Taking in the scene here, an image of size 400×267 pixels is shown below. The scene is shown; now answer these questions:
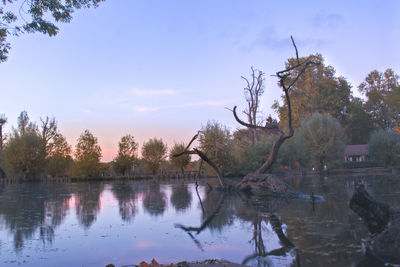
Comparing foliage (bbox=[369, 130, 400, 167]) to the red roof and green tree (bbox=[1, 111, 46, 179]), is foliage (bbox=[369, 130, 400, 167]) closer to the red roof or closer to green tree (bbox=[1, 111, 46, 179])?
the red roof

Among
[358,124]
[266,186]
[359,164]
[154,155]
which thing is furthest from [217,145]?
[358,124]

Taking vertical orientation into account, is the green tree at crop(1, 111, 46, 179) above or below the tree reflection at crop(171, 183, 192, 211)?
above

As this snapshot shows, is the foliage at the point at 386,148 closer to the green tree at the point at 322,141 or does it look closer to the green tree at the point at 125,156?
the green tree at the point at 322,141

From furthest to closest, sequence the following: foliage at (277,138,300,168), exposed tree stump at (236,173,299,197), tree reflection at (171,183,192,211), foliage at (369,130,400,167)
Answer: foliage at (369,130,400,167)
foliage at (277,138,300,168)
exposed tree stump at (236,173,299,197)
tree reflection at (171,183,192,211)

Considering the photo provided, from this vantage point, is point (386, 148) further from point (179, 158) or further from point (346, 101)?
point (179, 158)

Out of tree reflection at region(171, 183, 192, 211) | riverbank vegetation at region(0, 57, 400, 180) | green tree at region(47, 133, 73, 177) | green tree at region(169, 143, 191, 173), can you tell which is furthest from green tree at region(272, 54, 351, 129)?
tree reflection at region(171, 183, 192, 211)

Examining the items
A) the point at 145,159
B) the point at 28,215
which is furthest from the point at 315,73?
the point at 28,215

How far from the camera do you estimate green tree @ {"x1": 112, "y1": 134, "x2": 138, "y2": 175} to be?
55656 millimetres

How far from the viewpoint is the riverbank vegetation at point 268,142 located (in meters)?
40.4

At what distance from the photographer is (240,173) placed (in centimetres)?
→ 4178

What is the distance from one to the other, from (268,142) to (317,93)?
2377 cm

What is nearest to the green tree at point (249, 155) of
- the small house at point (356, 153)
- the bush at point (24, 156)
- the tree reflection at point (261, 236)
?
the tree reflection at point (261, 236)

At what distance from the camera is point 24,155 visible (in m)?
45.5

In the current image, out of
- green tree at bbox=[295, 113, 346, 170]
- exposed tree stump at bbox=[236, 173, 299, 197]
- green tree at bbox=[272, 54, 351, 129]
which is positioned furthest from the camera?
green tree at bbox=[272, 54, 351, 129]
